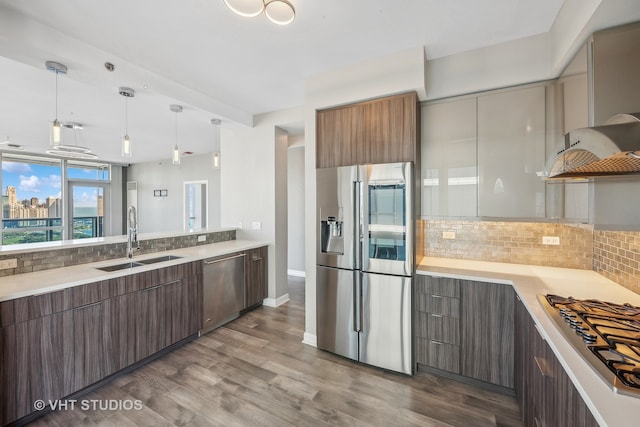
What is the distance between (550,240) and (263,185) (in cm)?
339

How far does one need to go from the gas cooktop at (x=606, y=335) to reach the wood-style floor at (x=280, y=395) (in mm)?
1024

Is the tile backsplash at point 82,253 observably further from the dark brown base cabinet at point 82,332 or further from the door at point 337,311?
the door at point 337,311

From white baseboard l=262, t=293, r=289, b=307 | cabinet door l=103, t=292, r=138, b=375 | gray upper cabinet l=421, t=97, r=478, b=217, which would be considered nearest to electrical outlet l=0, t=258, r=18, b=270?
cabinet door l=103, t=292, r=138, b=375

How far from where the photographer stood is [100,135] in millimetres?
5199

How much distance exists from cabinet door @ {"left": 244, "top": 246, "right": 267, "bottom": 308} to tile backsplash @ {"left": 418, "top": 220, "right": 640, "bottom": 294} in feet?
7.35

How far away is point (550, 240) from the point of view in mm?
2424

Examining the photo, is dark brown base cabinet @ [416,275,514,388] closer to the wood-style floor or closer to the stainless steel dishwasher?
the wood-style floor

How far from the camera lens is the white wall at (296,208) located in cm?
537

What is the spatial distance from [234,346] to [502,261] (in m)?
2.86

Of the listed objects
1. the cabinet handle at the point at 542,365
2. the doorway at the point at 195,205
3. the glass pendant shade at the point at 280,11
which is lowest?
the cabinet handle at the point at 542,365

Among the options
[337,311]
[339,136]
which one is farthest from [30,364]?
[339,136]

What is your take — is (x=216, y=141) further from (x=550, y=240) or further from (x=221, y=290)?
(x=550, y=240)

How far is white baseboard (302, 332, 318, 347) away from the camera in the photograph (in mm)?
2906

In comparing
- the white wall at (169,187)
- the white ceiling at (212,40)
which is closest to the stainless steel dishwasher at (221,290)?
the white ceiling at (212,40)
